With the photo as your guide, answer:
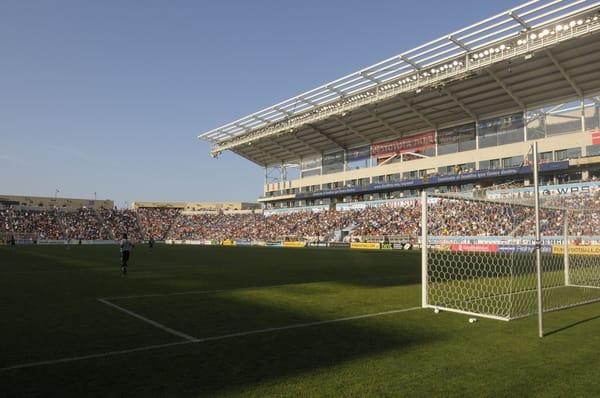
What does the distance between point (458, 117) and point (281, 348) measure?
1887 inches

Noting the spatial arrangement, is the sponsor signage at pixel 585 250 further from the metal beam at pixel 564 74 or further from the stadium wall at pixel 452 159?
the stadium wall at pixel 452 159

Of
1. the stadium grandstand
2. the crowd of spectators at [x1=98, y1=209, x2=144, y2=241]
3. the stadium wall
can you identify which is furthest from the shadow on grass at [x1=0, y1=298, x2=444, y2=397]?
the crowd of spectators at [x1=98, y1=209, x2=144, y2=241]

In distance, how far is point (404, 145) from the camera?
184 feet

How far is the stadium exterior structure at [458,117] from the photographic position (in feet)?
116

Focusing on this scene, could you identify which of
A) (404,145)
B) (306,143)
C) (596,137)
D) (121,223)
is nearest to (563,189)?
(596,137)

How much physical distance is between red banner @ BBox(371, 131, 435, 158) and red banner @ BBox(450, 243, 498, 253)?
2112 cm

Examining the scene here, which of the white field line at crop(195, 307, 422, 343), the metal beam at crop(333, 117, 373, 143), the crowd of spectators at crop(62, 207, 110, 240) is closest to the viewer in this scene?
the white field line at crop(195, 307, 422, 343)

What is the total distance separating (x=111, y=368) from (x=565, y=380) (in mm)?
5681

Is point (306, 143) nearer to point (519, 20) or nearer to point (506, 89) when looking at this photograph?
point (506, 89)

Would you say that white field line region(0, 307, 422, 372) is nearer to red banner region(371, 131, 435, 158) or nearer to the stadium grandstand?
the stadium grandstand

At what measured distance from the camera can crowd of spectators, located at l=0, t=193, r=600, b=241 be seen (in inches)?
1519

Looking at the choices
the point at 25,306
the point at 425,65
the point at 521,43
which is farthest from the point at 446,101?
the point at 25,306

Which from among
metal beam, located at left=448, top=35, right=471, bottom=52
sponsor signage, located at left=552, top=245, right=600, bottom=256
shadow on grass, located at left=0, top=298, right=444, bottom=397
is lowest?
shadow on grass, located at left=0, top=298, right=444, bottom=397


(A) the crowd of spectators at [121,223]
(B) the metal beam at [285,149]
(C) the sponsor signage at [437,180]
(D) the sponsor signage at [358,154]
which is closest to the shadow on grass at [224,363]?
(C) the sponsor signage at [437,180]
